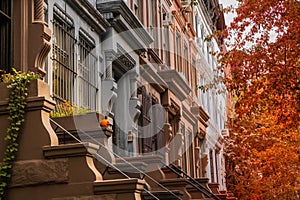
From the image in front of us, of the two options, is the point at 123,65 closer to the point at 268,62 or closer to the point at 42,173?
the point at 268,62

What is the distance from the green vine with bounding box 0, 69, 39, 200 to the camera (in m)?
8.71

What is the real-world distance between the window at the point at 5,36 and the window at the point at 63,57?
1.83 meters

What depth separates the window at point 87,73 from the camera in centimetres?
1377

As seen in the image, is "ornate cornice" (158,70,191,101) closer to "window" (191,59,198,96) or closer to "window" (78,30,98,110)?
"window" (191,59,198,96)

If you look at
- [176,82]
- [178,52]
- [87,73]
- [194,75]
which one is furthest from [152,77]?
[194,75]

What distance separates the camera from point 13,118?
8859 millimetres

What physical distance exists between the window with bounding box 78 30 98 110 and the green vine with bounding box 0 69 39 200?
4.49 meters

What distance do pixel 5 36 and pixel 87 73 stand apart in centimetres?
416

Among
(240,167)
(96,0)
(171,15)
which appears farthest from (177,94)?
(240,167)

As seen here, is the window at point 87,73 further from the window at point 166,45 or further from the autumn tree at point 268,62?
the window at point 166,45

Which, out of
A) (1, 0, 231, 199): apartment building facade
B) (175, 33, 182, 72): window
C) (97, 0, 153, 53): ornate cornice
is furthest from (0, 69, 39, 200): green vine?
(175, 33, 182, 72): window

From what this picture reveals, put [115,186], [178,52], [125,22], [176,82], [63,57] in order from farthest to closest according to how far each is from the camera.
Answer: [178,52] → [176,82] → [125,22] → [63,57] → [115,186]

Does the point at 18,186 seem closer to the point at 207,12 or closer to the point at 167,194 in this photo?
the point at 167,194

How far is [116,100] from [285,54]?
5.14 m
